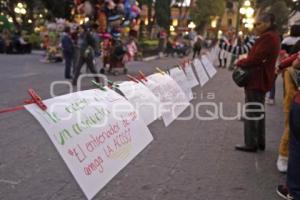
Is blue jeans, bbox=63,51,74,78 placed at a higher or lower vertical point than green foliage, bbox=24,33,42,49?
lower

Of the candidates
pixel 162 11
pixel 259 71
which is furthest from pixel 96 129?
pixel 162 11

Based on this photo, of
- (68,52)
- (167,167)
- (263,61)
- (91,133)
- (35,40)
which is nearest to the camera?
(91,133)

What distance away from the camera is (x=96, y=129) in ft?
11.1

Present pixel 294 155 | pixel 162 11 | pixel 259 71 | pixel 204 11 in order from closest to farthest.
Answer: pixel 294 155, pixel 259 71, pixel 162 11, pixel 204 11

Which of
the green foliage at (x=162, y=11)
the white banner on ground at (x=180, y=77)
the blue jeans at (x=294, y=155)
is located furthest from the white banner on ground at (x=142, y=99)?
the green foliage at (x=162, y=11)

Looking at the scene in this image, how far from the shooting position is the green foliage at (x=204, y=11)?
61500mm

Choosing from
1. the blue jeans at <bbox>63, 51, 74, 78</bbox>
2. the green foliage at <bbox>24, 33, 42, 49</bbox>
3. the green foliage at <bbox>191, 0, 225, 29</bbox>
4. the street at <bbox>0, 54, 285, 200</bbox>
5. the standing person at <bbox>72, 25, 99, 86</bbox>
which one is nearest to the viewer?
the street at <bbox>0, 54, 285, 200</bbox>

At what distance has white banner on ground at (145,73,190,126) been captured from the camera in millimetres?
5461

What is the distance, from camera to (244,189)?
461 centimetres

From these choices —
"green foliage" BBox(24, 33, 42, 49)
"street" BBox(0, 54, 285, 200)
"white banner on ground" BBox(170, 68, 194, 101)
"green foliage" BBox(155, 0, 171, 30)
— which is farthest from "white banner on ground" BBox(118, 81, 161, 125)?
"green foliage" BBox(155, 0, 171, 30)

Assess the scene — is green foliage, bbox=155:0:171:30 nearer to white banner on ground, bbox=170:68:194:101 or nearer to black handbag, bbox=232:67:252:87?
white banner on ground, bbox=170:68:194:101

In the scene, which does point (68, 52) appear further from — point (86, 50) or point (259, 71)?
point (259, 71)

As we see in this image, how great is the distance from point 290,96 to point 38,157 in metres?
3.18

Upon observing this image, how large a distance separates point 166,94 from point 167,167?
40.7 inches
